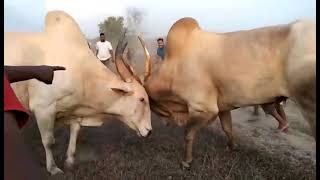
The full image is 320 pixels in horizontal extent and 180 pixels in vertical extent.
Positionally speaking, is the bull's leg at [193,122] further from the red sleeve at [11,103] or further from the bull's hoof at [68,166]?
the red sleeve at [11,103]

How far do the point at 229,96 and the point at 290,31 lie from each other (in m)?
0.93

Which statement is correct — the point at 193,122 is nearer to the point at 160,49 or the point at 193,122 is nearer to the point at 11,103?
the point at 160,49

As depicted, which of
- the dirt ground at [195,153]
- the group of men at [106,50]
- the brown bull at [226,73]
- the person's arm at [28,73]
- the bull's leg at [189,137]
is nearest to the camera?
the person's arm at [28,73]

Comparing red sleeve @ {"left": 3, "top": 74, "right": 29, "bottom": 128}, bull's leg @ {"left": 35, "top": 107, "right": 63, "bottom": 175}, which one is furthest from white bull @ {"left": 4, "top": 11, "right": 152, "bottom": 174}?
red sleeve @ {"left": 3, "top": 74, "right": 29, "bottom": 128}

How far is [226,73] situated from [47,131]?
176cm

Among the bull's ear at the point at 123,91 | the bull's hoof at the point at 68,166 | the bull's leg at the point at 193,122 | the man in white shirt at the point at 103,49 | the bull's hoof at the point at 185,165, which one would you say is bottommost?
the bull's hoof at the point at 185,165

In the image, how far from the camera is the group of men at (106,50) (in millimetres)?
6063

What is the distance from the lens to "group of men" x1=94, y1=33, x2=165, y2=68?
606cm

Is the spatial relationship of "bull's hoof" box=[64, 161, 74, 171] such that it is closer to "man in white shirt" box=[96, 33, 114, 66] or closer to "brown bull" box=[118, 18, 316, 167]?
"brown bull" box=[118, 18, 316, 167]

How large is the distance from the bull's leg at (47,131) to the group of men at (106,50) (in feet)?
4.55

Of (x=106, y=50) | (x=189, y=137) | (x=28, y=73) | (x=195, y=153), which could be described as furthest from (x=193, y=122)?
(x=28, y=73)

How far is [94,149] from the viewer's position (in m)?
5.53

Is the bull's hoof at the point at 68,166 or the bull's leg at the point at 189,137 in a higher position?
the bull's leg at the point at 189,137

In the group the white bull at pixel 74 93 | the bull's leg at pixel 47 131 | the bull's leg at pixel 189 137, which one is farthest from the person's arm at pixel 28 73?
the bull's leg at pixel 189 137
